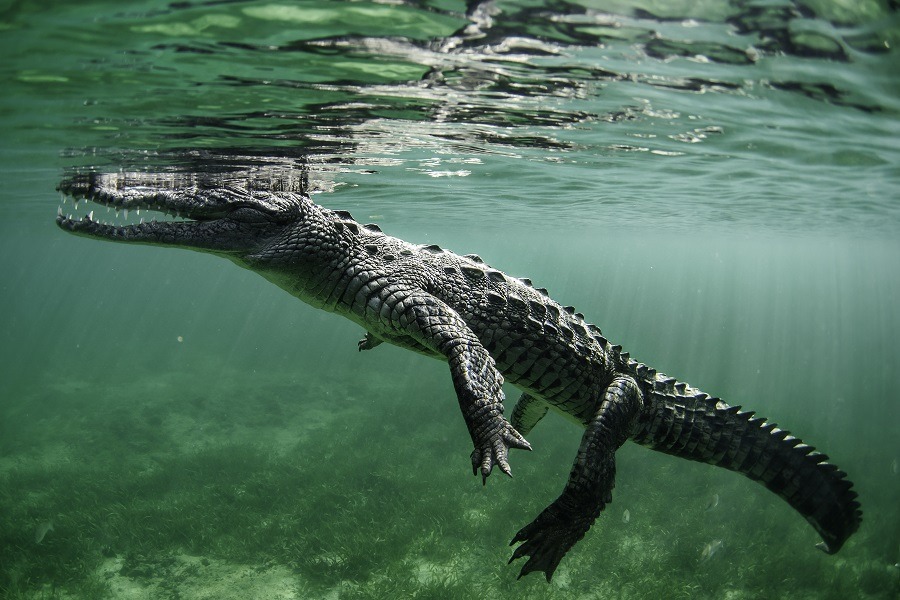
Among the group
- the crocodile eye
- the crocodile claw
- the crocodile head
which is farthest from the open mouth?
the crocodile claw

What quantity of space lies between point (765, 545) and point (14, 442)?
20.0 meters

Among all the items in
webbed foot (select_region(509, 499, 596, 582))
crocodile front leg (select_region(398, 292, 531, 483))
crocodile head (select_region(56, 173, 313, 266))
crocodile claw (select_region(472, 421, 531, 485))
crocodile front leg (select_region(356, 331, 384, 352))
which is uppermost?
crocodile head (select_region(56, 173, 313, 266))

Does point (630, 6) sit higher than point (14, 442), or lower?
higher

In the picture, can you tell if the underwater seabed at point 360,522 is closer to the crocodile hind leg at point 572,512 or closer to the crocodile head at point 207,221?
the crocodile hind leg at point 572,512

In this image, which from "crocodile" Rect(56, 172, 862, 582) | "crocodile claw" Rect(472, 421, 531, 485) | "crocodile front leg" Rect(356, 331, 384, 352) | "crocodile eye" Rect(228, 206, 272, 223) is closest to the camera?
"crocodile claw" Rect(472, 421, 531, 485)

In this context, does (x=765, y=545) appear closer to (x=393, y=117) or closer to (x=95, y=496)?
(x=393, y=117)

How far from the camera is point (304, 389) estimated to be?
22.3 metres

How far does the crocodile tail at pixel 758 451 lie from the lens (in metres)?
4.87

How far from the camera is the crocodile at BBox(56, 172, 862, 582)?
445 centimetres

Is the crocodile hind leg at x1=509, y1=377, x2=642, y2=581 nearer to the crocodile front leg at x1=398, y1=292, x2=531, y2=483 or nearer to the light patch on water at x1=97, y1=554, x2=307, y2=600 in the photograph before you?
the crocodile front leg at x1=398, y1=292, x2=531, y2=483

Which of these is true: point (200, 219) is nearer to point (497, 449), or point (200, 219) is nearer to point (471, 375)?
point (471, 375)

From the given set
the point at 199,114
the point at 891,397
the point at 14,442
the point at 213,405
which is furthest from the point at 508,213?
the point at 891,397

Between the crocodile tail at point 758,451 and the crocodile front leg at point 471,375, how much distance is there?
2017mm

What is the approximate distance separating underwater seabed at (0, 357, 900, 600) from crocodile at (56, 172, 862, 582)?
4.74m
